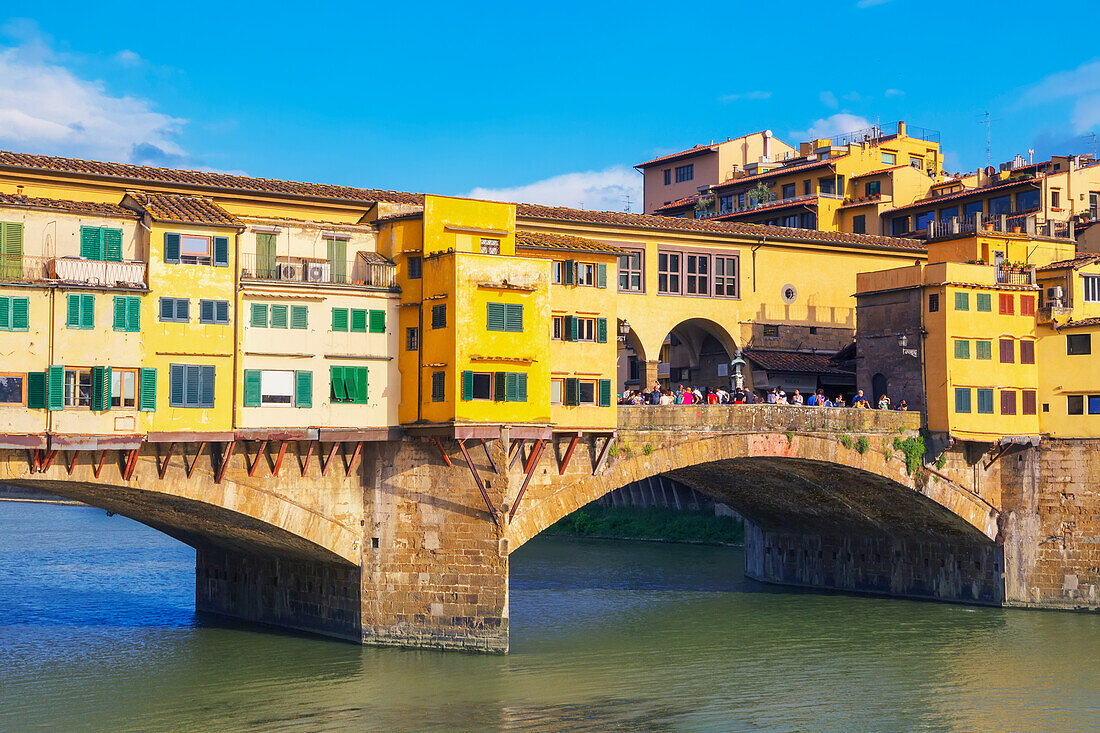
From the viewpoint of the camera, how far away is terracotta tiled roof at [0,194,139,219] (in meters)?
35.8

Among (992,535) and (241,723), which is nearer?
(241,723)

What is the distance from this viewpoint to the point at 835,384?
5728 centimetres

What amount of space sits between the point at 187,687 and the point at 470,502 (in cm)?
960

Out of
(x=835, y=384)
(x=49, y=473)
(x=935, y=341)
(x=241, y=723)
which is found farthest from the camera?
(x=835, y=384)

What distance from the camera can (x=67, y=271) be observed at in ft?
117

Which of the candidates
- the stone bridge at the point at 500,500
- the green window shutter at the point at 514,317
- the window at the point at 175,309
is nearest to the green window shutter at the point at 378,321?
the stone bridge at the point at 500,500

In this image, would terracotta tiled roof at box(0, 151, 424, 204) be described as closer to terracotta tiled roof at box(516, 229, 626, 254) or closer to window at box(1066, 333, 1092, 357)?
terracotta tiled roof at box(516, 229, 626, 254)

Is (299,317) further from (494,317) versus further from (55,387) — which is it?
(55,387)

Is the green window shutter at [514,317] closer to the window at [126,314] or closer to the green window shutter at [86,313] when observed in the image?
the window at [126,314]

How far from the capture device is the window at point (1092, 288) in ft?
170

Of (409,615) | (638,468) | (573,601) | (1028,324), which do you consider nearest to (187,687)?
(409,615)

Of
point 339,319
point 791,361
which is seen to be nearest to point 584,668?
point 339,319

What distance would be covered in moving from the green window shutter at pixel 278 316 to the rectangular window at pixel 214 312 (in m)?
1.52

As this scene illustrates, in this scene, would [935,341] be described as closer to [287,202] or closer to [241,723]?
[287,202]
